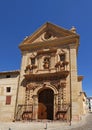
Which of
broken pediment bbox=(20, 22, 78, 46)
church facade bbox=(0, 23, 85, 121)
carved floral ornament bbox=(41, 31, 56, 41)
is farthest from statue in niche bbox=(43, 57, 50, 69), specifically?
carved floral ornament bbox=(41, 31, 56, 41)

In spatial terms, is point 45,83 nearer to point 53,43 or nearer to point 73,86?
point 73,86

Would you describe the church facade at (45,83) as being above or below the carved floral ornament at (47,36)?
below

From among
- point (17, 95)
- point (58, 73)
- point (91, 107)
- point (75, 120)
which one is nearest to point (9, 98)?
point (17, 95)

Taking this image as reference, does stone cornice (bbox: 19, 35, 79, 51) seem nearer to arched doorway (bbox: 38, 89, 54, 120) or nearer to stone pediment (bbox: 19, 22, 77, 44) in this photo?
stone pediment (bbox: 19, 22, 77, 44)

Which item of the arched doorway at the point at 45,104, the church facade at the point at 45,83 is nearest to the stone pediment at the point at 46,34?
the church facade at the point at 45,83

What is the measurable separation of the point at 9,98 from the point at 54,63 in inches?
266

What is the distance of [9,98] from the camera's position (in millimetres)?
21469

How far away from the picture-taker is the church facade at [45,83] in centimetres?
1955

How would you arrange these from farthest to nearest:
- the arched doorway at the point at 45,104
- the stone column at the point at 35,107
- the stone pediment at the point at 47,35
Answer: the stone pediment at the point at 47,35, the arched doorway at the point at 45,104, the stone column at the point at 35,107

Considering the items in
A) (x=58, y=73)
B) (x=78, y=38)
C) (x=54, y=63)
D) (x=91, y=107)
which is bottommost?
(x=91, y=107)

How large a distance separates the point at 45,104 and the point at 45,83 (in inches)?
93.3

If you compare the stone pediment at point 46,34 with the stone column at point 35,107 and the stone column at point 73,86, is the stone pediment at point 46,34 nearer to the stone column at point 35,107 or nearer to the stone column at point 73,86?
the stone column at point 73,86

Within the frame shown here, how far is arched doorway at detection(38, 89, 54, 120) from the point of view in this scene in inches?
794

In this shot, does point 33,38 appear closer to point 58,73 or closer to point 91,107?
point 58,73
